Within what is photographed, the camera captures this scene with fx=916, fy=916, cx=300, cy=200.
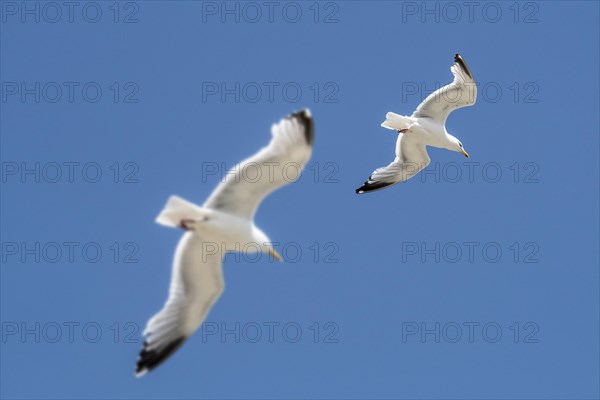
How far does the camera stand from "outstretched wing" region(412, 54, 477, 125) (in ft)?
36.9

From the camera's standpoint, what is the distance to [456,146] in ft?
38.9

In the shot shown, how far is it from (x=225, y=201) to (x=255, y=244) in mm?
460

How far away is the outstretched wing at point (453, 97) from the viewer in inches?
443

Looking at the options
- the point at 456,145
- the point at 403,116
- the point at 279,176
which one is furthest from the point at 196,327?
the point at 456,145

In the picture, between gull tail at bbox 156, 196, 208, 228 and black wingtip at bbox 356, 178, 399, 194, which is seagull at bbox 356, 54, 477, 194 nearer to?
black wingtip at bbox 356, 178, 399, 194

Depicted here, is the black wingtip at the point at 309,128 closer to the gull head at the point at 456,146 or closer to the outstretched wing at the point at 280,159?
the outstretched wing at the point at 280,159

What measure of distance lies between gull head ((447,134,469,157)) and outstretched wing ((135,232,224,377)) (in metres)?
4.75

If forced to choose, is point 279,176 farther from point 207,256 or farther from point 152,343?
point 152,343

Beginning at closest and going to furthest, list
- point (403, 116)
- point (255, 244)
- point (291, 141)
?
point (291, 141), point (255, 244), point (403, 116)

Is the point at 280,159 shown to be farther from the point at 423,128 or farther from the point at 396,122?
the point at 423,128

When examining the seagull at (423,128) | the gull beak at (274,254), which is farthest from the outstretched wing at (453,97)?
the gull beak at (274,254)

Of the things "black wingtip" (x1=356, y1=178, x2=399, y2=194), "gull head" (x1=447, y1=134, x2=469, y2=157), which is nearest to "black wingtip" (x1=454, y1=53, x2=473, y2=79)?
"gull head" (x1=447, y1=134, x2=469, y2=157)

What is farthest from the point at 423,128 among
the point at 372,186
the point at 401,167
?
the point at 372,186

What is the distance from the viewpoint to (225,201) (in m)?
7.65
